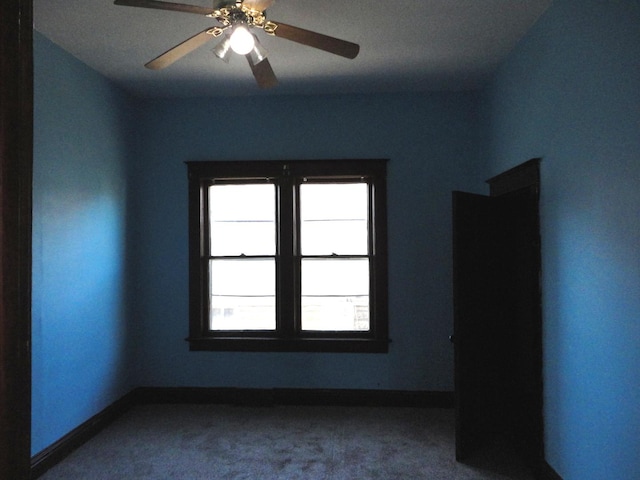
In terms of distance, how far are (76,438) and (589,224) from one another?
12.3 ft

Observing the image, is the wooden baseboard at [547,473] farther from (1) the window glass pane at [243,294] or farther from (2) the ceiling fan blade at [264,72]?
(2) the ceiling fan blade at [264,72]

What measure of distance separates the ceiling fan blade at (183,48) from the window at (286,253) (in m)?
1.91

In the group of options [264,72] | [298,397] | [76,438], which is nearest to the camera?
[264,72]

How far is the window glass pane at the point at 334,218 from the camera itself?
448 centimetres

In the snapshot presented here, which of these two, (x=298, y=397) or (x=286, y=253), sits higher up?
(x=286, y=253)

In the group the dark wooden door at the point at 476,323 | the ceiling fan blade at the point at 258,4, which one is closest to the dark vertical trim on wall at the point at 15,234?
the ceiling fan blade at the point at 258,4

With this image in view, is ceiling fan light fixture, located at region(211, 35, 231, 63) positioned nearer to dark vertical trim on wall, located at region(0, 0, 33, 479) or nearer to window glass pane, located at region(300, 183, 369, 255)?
dark vertical trim on wall, located at region(0, 0, 33, 479)

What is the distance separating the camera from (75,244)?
139 inches

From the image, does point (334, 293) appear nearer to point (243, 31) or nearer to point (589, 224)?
point (589, 224)

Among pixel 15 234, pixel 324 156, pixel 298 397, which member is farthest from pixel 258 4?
pixel 298 397

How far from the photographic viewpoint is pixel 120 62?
3668 millimetres

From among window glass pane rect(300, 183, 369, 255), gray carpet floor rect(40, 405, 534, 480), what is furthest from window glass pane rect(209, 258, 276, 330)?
gray carpet floor rect(40, 405, 534, 480)

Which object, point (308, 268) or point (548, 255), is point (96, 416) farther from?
point (548, 255)

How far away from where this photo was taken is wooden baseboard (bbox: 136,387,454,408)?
4.31 m
